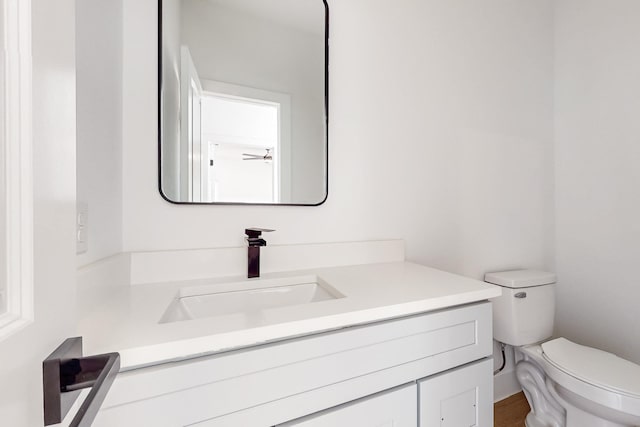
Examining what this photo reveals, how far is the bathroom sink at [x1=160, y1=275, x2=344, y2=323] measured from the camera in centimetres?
86

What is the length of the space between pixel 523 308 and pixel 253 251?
55.6 inches

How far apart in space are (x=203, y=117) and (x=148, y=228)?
44 centimetres

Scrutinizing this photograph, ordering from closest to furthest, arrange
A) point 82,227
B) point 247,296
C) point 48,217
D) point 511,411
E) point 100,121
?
1. point 48,217
2. point 82,227
3. point 100,121
4. point 247,296
5. point 511,411

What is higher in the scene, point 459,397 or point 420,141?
point 420,141

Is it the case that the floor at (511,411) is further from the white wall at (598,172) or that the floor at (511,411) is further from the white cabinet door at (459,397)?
the white cabinet door at (459,397)

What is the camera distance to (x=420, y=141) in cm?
143

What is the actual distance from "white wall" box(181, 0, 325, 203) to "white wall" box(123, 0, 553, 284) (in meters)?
0.08

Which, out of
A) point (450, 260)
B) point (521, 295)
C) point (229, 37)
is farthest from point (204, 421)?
point (521, 295)

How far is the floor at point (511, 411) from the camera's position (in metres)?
1.49

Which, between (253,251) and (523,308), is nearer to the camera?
(253,251)

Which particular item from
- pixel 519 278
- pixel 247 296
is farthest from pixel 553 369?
pixel 247 296

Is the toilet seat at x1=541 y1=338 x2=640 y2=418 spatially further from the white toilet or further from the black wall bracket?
the black wall bracket

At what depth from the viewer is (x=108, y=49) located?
31.6 inches

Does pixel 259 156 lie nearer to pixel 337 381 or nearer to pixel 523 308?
pixel 337 381
